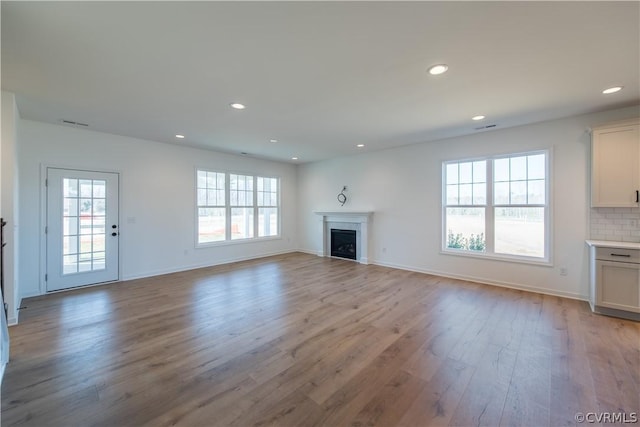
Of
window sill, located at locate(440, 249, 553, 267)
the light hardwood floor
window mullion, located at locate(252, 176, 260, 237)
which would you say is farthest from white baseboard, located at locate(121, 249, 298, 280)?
window sill, located at locate(440, 249, 553, 267)

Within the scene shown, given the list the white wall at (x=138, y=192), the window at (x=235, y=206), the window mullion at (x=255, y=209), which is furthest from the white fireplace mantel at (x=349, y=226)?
the white wall at (x=138, y=192)

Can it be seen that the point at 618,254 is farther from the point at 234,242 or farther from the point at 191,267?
the point at 191,267

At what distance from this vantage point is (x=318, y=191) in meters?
7.78

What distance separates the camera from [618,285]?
3324 millimetres

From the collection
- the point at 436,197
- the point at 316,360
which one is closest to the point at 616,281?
the point at 436,197

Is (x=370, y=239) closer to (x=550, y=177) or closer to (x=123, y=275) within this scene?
(x=550, y=177)

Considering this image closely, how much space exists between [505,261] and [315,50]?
4.57m

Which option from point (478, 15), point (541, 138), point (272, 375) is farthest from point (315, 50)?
point (541, 138)

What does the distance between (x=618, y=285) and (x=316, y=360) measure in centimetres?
386

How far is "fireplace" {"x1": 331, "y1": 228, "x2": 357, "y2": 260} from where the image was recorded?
6.95 metres

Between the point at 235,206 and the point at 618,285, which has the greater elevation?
the point at 235,206

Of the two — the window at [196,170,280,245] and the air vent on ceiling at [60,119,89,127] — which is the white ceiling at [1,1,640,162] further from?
the window at [196,170,280,245]

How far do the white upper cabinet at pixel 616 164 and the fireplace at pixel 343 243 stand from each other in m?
4.45

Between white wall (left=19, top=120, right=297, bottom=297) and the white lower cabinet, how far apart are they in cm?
662
